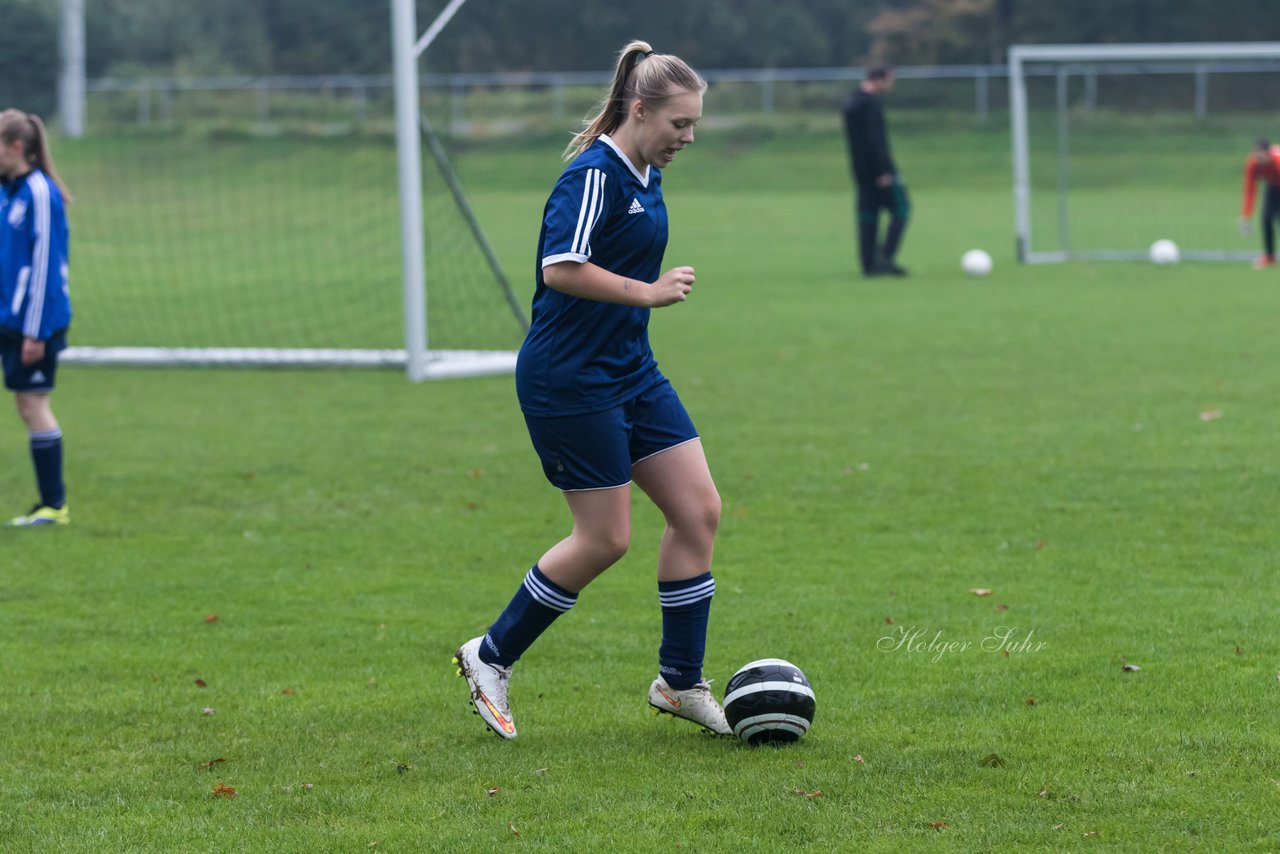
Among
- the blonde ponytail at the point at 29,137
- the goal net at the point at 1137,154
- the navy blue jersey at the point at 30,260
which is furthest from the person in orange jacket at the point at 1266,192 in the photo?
the navy blue jersey at the point at 30,260

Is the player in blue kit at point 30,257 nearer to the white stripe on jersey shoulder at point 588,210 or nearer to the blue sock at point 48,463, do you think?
the blue sock at point 48,463

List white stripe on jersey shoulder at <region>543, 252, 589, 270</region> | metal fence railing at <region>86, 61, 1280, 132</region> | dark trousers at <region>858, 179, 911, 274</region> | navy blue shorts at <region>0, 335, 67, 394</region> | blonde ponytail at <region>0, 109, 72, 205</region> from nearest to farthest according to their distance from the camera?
white stripe on jersey shoulder at <region>543, 252, 589, 270</region> → blonde ponytail at <region>0, 109, 72, 205</region> → navy blue shorts at <region>0, 335, 67, 394</region> → dark trousers at <region>858, 179, 911, 274</region> → metal fence railing at <region>86, 61, 1280, 132</region>

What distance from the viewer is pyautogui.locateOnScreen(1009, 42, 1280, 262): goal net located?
79.4ft

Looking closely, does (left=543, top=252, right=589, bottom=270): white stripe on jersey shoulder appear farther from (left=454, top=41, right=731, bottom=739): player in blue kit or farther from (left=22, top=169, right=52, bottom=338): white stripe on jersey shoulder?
(left=22, top=169, right=52, bottom=338): white stripe on jersey shoulder

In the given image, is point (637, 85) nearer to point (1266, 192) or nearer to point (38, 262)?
point (38, 262)

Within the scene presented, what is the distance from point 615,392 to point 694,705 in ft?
3.11

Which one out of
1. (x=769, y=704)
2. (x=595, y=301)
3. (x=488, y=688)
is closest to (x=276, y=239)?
(x=488, y=688)

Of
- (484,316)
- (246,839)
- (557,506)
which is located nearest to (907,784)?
(246,839)

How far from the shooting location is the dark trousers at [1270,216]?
2050cm

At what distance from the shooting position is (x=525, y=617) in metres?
4.84

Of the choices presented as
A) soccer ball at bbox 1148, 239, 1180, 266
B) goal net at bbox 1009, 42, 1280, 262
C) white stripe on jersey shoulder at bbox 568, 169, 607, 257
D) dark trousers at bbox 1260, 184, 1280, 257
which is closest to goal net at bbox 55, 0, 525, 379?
white stripe on jersey shoulder at bbox 568, 169, 607, 257

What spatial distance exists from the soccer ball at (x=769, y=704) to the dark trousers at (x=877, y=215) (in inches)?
587

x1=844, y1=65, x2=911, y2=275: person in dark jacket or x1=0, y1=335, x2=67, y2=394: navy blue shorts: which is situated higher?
x1=844, y1=65, x2=911, y2=275: person in dark jacket

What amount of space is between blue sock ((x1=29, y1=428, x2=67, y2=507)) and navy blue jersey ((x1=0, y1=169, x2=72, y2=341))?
1.78 feet
